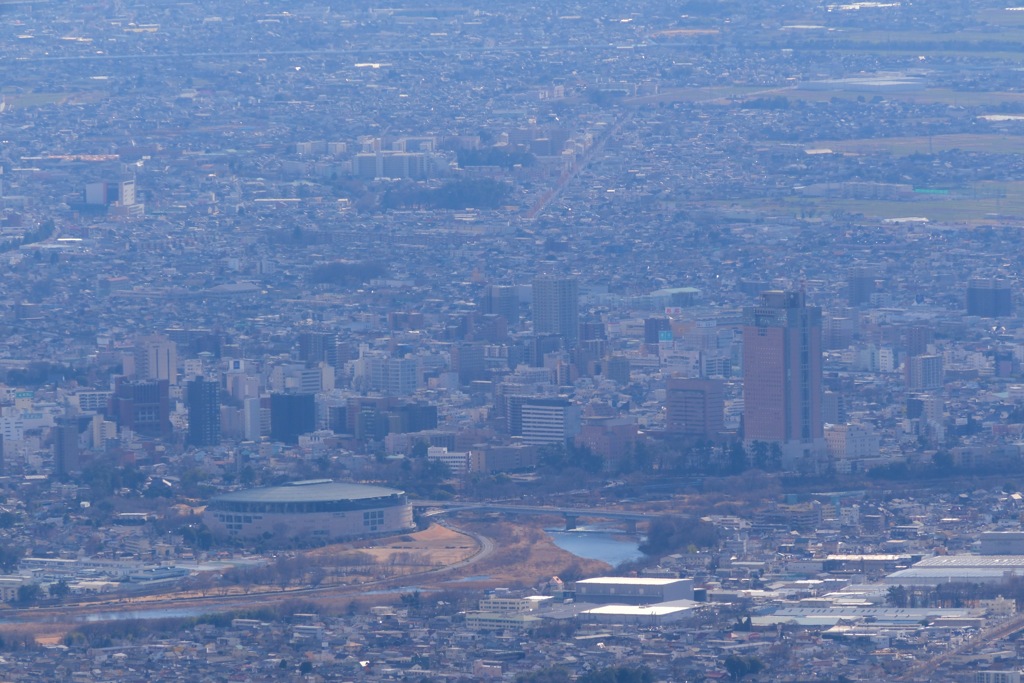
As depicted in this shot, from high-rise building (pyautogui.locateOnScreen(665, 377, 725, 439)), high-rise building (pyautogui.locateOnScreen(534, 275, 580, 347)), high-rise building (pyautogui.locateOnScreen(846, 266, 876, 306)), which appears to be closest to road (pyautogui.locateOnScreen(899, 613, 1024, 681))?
high-rise building (pyautogui.locateOnScreen(665, 377, 725, 439))

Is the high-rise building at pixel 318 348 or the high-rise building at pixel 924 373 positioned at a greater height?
the high-rise building at pixel 318 348

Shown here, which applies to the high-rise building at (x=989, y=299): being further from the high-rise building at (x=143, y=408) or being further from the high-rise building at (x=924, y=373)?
the high-rise building at (x=143, y=408)

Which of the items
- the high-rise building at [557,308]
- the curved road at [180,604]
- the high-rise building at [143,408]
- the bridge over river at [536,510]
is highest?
the high-rise building at [557,308]

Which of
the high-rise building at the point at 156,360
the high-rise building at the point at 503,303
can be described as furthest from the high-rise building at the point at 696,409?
the high-rise building at the point at 503,303

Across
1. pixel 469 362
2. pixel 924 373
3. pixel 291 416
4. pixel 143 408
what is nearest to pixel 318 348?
pixel 469 362

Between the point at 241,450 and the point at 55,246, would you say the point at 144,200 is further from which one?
the point at 241,450

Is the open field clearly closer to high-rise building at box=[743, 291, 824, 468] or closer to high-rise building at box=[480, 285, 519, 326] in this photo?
high-rise building at box=[480, 285, 519, 326]
